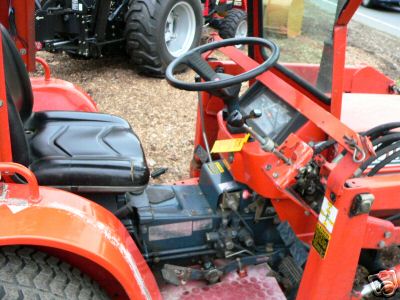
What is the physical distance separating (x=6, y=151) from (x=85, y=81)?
3975 millimetres

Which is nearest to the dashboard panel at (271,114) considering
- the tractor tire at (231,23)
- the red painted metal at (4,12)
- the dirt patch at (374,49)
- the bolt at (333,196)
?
the bolt at (333,196)

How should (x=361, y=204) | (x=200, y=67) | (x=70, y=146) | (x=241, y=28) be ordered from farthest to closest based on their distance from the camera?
(x=241, y=28) → (x=70, y=146) → (x=200, y=67) → (x=361, y=204)

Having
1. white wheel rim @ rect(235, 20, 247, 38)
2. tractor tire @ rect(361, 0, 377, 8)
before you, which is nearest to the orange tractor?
white wheel rim @ rect(235, 20, 247, 38)

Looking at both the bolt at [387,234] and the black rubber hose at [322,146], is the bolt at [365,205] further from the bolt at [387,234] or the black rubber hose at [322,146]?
the black rubber hose at [322,146]

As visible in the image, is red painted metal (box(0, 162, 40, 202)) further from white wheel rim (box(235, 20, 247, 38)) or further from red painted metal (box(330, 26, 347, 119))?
white wheel rim (box(235, 20, 247, 38))

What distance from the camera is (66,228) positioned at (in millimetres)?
1539

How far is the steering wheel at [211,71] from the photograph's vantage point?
1920 mm

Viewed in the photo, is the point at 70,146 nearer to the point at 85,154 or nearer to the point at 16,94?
the point at 85,154

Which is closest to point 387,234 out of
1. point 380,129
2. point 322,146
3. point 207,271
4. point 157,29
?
point 322,146

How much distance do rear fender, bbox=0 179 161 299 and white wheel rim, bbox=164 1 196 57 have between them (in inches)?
166

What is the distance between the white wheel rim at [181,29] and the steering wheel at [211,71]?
3.50m

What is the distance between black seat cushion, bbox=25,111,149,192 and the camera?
77.2 inches

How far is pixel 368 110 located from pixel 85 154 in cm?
154

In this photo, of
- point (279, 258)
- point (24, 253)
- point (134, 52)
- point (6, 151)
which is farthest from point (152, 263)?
point (134, 52)
